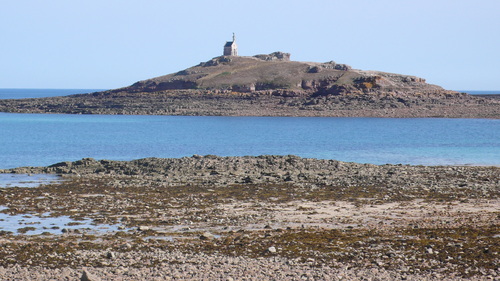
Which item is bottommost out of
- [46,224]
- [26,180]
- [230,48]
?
[26,180]

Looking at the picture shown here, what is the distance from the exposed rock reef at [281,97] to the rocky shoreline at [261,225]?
98597mm

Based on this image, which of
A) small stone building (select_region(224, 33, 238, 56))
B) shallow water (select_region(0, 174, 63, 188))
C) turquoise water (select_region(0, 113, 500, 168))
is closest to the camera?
shallow water (select_region(0, 174, 63, 188))

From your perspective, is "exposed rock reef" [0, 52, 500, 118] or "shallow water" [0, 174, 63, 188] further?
"exposed rock reef" [0, 52, 500, 118]

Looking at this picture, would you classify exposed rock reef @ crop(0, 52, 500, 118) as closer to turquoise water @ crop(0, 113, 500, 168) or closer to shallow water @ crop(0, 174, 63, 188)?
turquoise water @ crop(0, 113, 500, 168)

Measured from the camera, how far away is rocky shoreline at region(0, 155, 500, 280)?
47.3 feet

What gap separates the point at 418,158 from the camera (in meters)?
48.0

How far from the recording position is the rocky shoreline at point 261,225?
14430 mm

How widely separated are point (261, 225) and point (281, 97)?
120990mm

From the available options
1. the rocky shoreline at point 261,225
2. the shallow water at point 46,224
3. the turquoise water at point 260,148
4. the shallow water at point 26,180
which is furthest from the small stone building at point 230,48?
the shallow water at point 46,224

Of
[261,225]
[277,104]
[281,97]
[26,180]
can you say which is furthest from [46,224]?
[281,97]

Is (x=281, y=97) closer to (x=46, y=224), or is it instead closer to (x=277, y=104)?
(x=277, y=104)

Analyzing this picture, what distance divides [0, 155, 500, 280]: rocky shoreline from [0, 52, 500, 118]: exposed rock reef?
323ft

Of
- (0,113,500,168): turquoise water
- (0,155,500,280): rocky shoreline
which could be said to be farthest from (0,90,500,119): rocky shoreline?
(0,155,500,280): rocky shoreline

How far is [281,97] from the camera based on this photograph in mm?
139750
